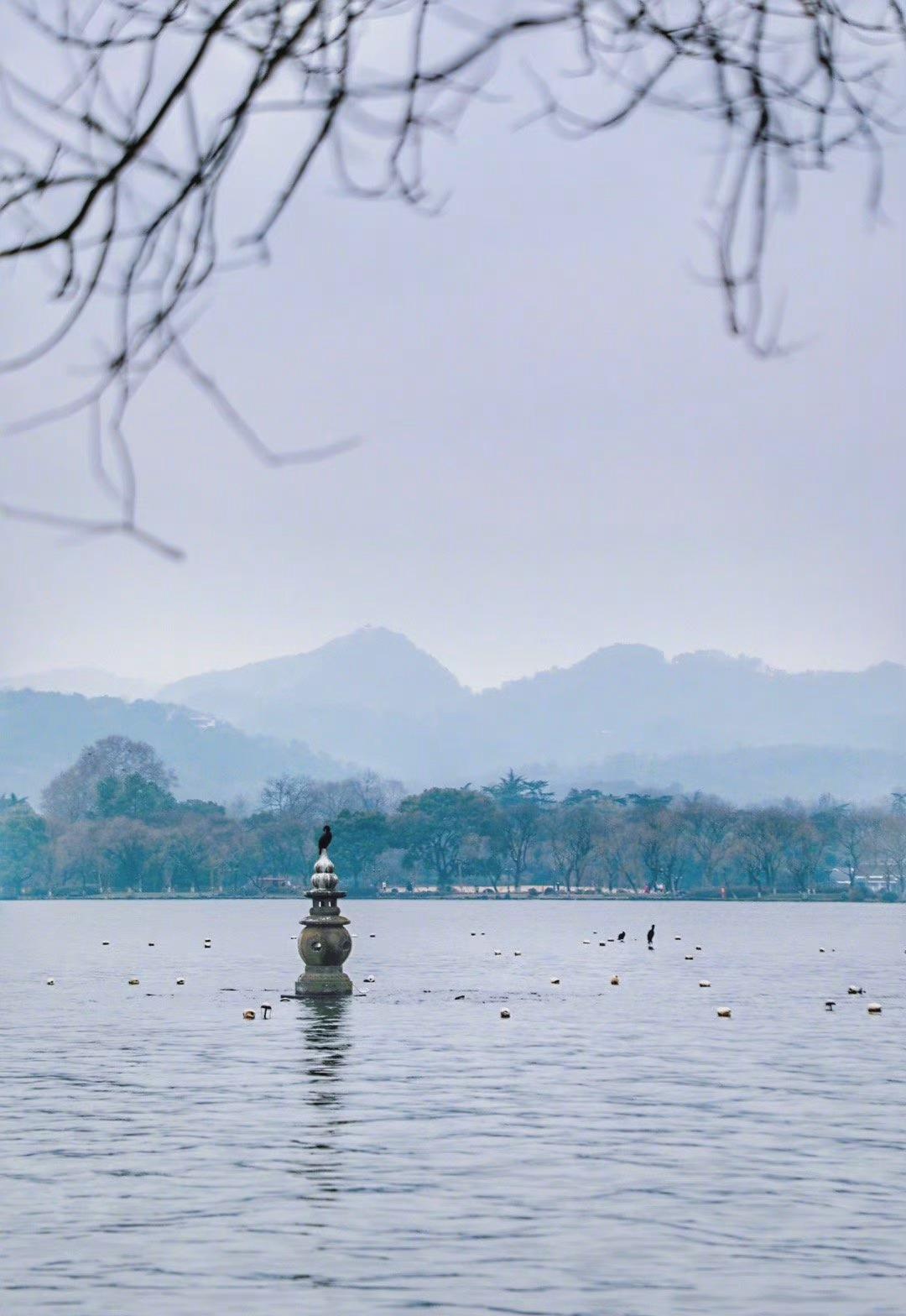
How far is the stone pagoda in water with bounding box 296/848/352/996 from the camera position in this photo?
54688 mm

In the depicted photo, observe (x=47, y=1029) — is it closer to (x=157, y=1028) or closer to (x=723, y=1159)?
(x=157, y=1028)

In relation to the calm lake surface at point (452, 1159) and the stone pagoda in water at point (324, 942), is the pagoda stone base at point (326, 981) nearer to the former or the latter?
the stone pagoda in water at point (324, 942)

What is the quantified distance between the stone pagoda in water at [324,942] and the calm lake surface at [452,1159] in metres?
1.08

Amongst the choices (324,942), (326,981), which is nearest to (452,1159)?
(324,942)

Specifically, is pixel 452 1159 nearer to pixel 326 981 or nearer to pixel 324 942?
pixel 324 942

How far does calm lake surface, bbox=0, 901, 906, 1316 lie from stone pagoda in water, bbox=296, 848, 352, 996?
3.55 feet

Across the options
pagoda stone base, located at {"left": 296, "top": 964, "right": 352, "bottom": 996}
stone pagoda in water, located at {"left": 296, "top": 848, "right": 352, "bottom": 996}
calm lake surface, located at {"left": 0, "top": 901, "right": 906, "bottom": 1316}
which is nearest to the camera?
calm lake surface, located at {"left": 0, "top": 901, "right": 906, "bottom": 1316}

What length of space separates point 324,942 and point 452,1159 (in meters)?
27.4

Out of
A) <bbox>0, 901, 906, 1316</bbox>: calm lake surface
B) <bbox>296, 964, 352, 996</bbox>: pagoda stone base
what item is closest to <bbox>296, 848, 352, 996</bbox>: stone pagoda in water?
<bbox>296, 964, 352, 996</bbox>: pagoda stone base

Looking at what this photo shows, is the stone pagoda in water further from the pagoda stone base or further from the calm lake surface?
the calm lake surface

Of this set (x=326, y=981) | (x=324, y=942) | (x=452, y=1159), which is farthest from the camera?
(x=326, y=981)

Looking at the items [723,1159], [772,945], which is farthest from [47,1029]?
[772,945]

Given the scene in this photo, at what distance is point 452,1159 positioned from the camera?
3055cm

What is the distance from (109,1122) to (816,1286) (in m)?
16.4
